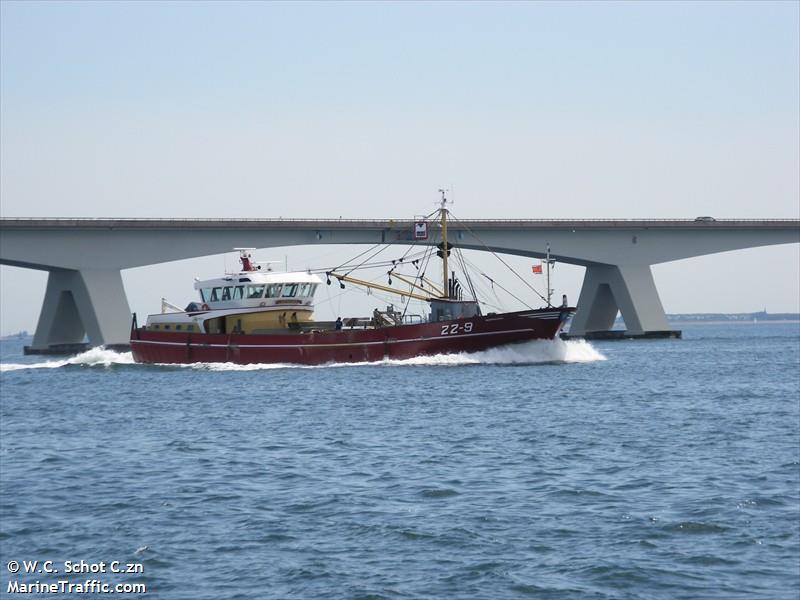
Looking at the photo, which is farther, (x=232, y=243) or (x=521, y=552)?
(x=232, y=243)

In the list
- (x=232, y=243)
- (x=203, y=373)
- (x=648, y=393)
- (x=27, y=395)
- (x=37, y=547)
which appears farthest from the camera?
(x=232, y=243)

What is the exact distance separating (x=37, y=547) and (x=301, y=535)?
4357mm

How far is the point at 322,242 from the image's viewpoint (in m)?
90.6

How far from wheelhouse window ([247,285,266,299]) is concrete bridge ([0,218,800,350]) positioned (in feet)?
79.0

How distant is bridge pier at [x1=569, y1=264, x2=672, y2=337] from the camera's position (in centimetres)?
9919

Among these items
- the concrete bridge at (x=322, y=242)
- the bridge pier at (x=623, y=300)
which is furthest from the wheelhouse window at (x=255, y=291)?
the bridge pier at (x=623, y=300)

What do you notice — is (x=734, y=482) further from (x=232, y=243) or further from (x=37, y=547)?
(x=232, y=243)

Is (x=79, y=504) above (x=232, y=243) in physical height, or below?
below

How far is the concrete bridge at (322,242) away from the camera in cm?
8338

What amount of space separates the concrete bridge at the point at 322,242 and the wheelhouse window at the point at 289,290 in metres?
24.2

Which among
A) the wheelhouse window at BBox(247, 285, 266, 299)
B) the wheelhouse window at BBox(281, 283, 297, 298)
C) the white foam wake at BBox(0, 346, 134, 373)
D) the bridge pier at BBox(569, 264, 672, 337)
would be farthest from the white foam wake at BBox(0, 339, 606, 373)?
the bridge pier at BBox(569, 264, 672, 337)

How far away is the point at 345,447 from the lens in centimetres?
2820

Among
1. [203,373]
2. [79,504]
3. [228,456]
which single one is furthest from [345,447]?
[203,373]

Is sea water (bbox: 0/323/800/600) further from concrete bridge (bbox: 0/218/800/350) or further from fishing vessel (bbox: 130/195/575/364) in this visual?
concrete bridge (bbox: 0/218/800/350)
